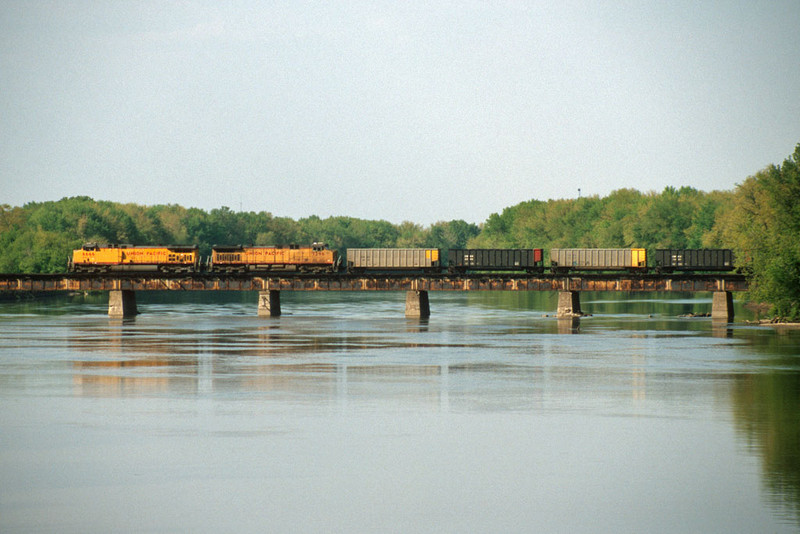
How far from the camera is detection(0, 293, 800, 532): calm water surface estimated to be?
24141mm

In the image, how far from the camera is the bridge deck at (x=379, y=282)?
98812mm

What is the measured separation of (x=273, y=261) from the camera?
349 feet

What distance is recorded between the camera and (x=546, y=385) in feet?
155

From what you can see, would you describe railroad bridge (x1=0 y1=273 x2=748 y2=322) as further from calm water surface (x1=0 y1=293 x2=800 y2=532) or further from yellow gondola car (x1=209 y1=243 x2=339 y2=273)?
calm water surface (x1=0 y1=293 x2=800 y2=532)

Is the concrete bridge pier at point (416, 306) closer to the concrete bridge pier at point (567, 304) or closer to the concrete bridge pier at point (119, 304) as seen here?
the concrete bridge pier at point (567, 304)

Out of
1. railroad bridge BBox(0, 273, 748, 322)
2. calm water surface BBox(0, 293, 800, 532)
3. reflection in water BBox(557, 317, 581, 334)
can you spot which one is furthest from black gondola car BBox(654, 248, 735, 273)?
calm water surface BBox(0, 293, 800, 532)

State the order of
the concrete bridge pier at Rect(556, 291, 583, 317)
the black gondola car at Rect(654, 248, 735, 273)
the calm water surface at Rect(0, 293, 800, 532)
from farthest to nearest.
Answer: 1. the black gondola car at Rect(654, 248, 735, 273)
2. the concrete bridge pier at Rect(556, 291, 583, 317)
3. the calm water surface at Rect(0, 293, 800, 532)

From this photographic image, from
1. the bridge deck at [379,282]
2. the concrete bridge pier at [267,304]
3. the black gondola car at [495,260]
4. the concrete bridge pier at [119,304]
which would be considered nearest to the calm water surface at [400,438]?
the bridge deck at [379,282]

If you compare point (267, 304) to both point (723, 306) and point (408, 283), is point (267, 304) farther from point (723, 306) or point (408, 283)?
point (723, 306)

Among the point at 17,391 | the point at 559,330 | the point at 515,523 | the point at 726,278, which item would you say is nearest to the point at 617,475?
the point at 515,523

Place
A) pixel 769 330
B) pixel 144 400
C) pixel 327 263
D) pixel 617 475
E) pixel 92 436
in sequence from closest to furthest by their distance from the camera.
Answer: pixel 617 475 → pixel 92 436 → pixel 144 400 → pixel 769 330 → pixel 327 263

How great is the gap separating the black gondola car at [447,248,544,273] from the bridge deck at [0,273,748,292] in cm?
613

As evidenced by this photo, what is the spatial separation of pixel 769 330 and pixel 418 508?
6659cm

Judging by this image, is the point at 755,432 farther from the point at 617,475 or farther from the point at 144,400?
the point at 144,400
